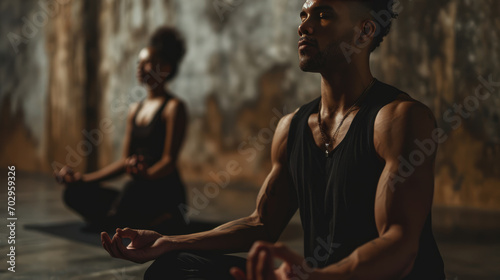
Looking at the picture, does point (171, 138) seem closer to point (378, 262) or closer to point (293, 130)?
point (293, 130)

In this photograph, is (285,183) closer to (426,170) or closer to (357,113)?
(357,113)

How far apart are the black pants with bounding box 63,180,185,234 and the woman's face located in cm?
80

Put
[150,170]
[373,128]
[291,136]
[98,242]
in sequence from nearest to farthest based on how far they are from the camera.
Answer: [373,128]
[291,136]
[98,242]
[150,170]

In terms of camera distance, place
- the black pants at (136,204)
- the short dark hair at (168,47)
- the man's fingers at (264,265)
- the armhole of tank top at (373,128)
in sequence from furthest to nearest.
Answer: the short dark hair at (168,47), the black pants at (136,204), the armhole of tank top at (373,128), the man's fingers at (264,265)

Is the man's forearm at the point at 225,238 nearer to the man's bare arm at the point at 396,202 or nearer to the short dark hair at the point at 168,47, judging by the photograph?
the man's bare arm at the point at 396,202

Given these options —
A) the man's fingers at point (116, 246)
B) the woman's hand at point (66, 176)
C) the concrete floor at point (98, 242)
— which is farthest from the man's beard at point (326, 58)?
the woman's hand at point (66, 176)

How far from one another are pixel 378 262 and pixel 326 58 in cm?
67

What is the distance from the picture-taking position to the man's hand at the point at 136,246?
5.48ft

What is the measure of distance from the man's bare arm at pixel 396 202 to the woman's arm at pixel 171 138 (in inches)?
109

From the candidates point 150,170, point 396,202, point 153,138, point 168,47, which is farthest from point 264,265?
point 168,47

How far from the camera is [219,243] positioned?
1808 mm

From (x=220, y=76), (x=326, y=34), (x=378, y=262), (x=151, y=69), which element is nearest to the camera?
(x=378, y=262)

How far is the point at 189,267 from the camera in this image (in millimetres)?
1641

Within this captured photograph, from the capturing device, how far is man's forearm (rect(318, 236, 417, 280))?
4.50 ft
